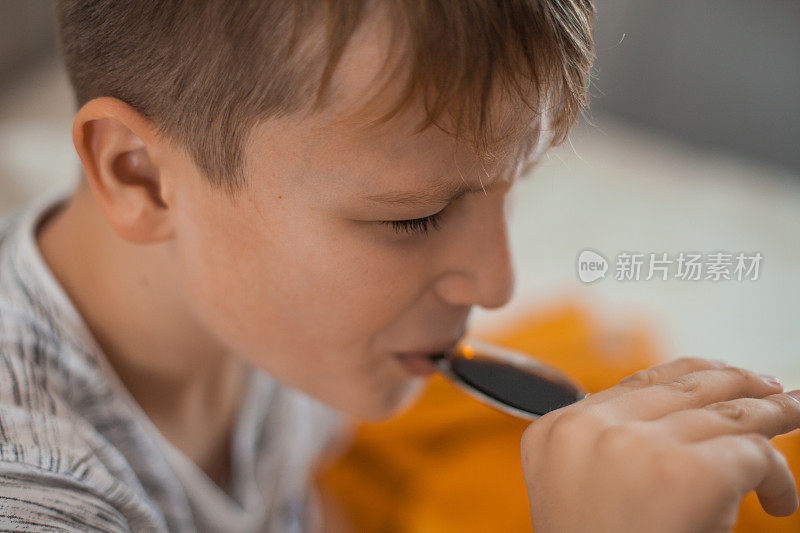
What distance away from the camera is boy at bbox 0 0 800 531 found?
13.7 inches

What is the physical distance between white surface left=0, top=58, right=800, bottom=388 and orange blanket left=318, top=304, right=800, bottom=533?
Answer: 0.06 metres

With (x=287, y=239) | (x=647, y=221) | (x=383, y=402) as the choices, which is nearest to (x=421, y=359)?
(x=383, y=402)

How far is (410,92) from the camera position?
353mm

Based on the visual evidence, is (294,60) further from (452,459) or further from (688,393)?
(452,459)

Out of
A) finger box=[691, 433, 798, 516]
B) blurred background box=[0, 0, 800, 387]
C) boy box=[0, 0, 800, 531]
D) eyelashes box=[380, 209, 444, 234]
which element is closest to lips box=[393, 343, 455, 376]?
boy box=[0, 0, 800, 531]

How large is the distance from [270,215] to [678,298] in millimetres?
605

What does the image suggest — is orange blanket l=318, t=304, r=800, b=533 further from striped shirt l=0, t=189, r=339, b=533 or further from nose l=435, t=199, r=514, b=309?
nose l=435, t=199, r=514, b=309

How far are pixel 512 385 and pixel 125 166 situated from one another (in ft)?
A: 0.97

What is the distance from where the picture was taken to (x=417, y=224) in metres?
0.41

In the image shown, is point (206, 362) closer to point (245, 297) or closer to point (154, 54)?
point (245, 297)

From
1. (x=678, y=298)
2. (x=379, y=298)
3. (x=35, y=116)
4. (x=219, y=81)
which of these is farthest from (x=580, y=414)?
(x=35, y=116)

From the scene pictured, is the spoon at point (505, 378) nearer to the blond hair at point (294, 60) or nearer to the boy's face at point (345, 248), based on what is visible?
the boy's face at point (345, 248)

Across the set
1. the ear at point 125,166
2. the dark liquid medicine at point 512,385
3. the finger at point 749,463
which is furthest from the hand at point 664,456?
the ear at point 125,166

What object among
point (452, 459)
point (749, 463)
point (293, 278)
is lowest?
point (452, 459)
